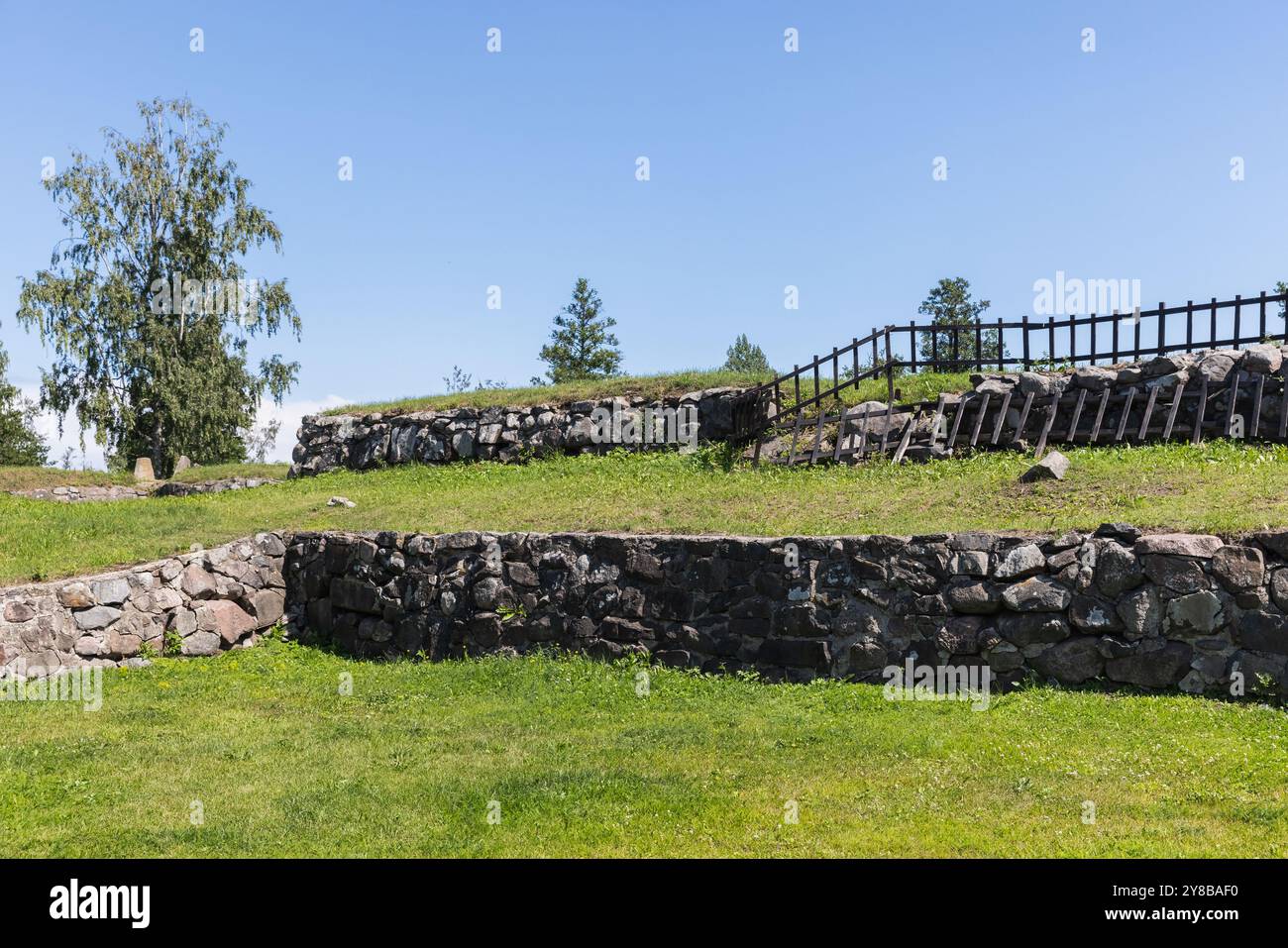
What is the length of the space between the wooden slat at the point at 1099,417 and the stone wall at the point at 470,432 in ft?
22.4

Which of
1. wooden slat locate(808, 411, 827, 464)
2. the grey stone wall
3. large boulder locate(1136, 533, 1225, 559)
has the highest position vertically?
the grey stone wall

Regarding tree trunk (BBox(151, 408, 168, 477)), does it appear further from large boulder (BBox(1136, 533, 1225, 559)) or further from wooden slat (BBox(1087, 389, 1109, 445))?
large boulder (BBox(1136, 533, 1225, 559))

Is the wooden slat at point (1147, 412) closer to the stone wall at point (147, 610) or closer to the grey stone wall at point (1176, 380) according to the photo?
the grey stone wall at point (1176, 380)

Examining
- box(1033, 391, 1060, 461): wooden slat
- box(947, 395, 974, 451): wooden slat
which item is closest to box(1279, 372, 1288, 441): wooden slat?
box(1033, 391, 1060, 461): wooden slat

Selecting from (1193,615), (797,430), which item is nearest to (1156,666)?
(1193,615)

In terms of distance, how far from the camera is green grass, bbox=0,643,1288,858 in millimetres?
6312

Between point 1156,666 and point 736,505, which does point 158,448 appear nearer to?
point 736,505

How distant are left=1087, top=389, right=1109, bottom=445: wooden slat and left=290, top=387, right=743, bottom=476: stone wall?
22.4 feet

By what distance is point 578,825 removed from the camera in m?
6.57

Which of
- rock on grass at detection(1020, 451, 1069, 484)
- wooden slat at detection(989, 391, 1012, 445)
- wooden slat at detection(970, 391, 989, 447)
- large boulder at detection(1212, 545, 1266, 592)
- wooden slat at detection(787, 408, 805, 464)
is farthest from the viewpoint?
wooden slat at detection(787, 408, 805, 464)

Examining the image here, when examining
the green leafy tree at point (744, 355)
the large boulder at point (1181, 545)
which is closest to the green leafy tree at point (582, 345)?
the green leafy tree at point (744, 355)

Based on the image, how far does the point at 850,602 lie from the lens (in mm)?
10672

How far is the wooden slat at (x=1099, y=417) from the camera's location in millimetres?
15250
